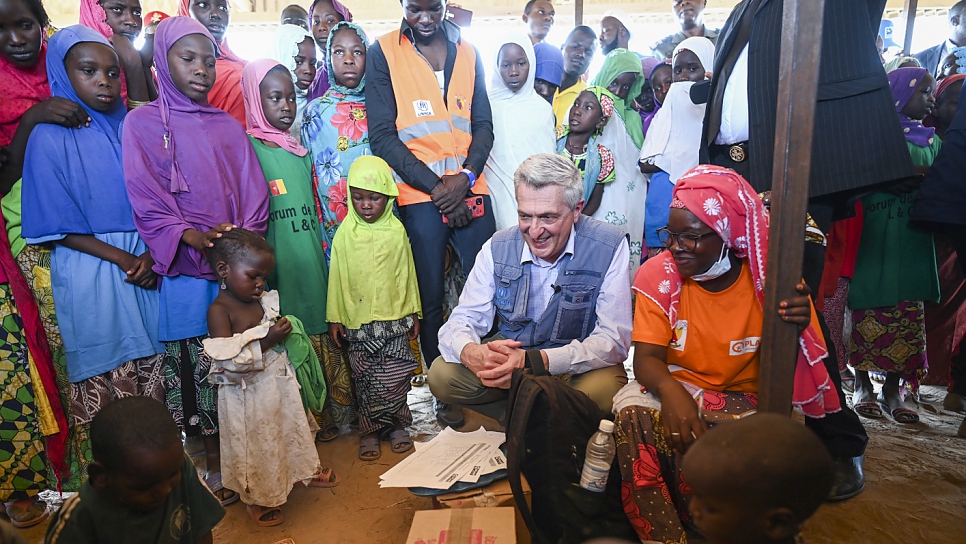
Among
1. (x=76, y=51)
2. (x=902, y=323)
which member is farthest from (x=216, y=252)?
(x=902, y=323)

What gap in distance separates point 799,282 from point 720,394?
568mm

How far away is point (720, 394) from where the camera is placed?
1932mm

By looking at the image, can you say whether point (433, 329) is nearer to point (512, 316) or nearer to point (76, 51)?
point (512, 316)

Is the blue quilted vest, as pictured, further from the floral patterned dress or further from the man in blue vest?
the floral patterned dress

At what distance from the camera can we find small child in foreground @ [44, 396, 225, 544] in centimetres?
134

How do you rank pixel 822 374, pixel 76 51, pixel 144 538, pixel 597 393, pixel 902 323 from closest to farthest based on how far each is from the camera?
pixel 144 538 < pixel 822 374 < pixel 597 393 < pixel 76 51 < pixel 902 323

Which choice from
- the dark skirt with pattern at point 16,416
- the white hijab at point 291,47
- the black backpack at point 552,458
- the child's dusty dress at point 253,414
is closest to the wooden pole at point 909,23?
the white hijab at point 291,47

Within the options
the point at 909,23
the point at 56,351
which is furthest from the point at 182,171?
the point at 909,23

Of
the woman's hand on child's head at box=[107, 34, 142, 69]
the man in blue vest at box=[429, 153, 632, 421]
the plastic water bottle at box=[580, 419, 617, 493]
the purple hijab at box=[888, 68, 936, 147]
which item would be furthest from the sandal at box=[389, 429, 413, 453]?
the purple hijab at box=[888, 68, 936, 147]

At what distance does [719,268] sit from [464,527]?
1.22 m

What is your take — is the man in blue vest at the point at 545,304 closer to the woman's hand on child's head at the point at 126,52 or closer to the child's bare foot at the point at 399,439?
the child's bare foot at the point at 399,439

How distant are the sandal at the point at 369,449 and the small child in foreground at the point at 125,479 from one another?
4.49ft

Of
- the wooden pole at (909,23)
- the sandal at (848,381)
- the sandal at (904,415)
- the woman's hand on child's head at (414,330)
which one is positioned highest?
the wooden pole at (909,23)

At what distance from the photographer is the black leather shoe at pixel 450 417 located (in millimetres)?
3221
